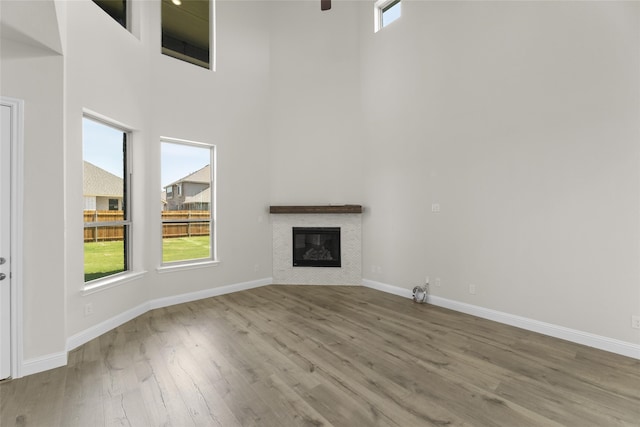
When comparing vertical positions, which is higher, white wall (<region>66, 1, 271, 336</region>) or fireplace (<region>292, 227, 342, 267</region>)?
white wall (<region>66, 1, 271, 336</region>)

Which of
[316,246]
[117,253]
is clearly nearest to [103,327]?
[117,253]

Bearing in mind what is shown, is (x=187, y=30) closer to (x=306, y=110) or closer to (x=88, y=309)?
(x=306, y=110)

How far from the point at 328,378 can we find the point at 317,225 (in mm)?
3320

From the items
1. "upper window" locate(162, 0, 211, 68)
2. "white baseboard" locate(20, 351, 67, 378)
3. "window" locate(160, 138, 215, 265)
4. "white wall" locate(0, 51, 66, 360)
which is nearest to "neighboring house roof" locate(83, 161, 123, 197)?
"window" locate(160, 138, 215, 265)

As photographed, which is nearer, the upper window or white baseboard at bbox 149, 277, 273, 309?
white baseboard at bbox 149, 277, 273, 309

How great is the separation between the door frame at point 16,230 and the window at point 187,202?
182 centimetres

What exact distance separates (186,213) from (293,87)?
9.70ft

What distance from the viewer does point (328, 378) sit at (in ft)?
7.74

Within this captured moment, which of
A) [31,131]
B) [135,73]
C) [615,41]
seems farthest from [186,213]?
[615,41]

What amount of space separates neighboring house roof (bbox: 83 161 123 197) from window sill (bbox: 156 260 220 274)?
3.80ft

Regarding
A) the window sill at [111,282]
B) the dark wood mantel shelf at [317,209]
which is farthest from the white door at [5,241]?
the dark wood mantel shelf at [317,209]

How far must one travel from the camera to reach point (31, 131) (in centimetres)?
244

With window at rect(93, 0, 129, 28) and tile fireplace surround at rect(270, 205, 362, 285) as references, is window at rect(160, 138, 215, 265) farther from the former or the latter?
window at rect(93, 0, 129, 28)

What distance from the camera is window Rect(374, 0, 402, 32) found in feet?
16.1
